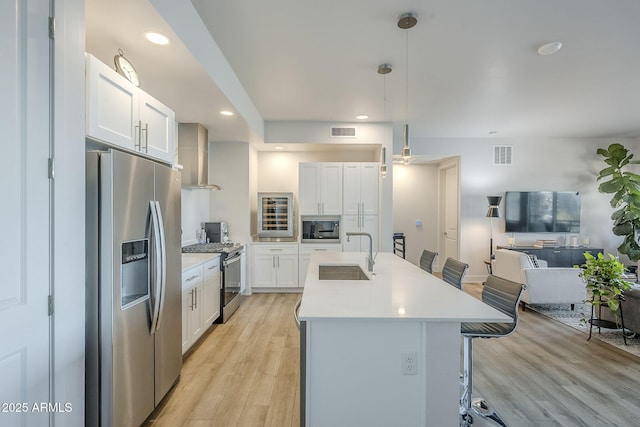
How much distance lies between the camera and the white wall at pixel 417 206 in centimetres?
742

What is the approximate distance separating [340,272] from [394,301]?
1230 mm

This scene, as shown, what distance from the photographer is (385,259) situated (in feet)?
11.3

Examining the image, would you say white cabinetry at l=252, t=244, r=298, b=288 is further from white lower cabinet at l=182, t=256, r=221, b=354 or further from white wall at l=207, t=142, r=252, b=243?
white lower cabinet at l=182, t=256, r=221, b=354

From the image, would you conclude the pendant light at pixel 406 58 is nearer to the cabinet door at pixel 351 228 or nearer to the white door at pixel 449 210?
the cabinet door at pixel 351 228

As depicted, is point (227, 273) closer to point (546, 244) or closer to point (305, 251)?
point (305, 251)

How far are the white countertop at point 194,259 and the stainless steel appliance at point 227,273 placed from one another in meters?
0.19

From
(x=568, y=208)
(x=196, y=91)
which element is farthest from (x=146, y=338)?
(x=568, y=208)

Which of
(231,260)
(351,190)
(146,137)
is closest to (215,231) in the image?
(231,260)

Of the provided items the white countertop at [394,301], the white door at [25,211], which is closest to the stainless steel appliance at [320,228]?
the white countertop at [394,301]

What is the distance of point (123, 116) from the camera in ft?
5.92

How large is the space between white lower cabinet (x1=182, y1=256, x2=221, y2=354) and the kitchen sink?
1.24 meters

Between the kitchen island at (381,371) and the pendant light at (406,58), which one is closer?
the kitchen island at (381,371)

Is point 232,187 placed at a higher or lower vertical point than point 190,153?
lower

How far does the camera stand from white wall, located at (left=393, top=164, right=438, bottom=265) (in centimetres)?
742
